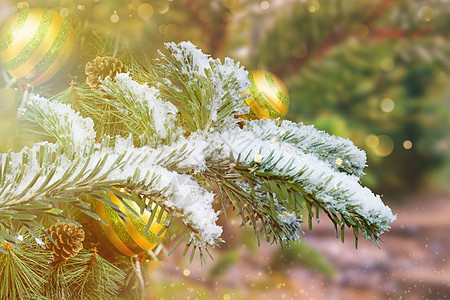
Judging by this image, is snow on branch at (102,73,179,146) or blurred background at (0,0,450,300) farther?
blurred background at (0,0,450,300)

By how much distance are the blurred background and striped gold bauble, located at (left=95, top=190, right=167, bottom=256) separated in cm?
43

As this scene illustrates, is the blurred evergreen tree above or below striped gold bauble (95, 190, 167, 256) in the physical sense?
above

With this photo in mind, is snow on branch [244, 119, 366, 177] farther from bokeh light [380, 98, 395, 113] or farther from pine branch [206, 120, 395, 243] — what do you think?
bokeh light [380, 98, 395, 113]

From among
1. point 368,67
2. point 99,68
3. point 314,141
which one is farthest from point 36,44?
point 368,67

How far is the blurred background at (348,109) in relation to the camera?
99 cm

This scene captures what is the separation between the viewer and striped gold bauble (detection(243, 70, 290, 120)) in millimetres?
422

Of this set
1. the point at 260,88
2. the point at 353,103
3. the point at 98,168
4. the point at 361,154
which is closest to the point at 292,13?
the point at 353,103

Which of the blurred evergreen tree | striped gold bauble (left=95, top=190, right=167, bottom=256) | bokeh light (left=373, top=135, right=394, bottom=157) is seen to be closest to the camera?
→ striped gold bauble (left=95, top=190, right=167, bottom=256)

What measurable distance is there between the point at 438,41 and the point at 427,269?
755 mm

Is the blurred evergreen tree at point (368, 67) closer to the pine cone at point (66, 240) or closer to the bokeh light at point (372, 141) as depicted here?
the bokeh light at point (372, 141)

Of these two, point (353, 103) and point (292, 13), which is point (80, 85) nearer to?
point (292, 13)

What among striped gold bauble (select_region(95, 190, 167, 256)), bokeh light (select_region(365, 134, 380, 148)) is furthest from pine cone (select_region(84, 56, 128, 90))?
bokeh light (select_region(365, 134, 380, 148))

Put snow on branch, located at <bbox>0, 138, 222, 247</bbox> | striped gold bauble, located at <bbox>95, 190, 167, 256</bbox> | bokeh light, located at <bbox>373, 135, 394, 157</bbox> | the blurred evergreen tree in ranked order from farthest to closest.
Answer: bokeh light, located at <bbox>373, 135, 394, 157</bbox> < the blurred evergreen tree < striped gold bauble, located at <bbox>95, 190, 167, 256</bbox> < snow on branch, located at <bbox>0, 138, 222, 247</bbox>

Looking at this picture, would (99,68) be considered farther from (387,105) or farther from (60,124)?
(387,105)
